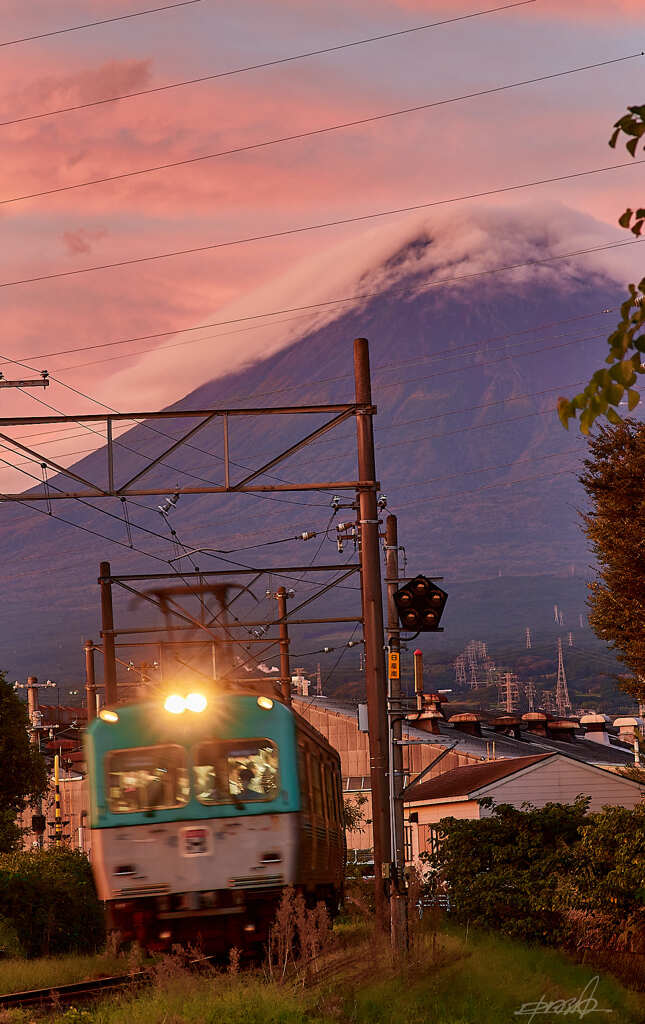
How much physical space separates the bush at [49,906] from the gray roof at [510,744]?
29474mm

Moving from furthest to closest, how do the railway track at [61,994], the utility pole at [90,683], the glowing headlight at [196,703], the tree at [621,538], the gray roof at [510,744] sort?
the gray roof at [510,744]
the utility pole at [90,683]
the tree at [621,538]
the glowing headlight at [196,703]
the railway track at [61,994]

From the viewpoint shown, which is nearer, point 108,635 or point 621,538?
point 621,538

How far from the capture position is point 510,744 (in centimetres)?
6706

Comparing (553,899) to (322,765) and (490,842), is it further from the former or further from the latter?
(322,765)

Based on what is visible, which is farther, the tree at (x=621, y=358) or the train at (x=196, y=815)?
the train at (x=196, y=815)

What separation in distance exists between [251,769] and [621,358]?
1373 centimetres

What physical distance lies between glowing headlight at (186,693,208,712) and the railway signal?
Answer: 3437 millimetres

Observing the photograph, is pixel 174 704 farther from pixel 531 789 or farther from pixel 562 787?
pixel 562 787

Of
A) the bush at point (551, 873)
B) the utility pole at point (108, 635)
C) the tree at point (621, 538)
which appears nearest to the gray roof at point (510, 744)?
the utility pole at point (108, 635)

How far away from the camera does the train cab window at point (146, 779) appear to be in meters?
17.6

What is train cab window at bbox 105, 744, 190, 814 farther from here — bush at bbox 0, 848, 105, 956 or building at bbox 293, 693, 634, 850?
building at bbox 293, 693, 634, 850

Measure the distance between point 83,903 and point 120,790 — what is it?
13406mm

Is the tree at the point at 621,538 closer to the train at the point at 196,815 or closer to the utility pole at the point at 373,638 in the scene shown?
the utility pole at the point at 373,638

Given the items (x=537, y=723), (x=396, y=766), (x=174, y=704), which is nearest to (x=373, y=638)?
(x=396, y=766)
